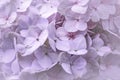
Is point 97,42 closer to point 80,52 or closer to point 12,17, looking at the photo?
point 80,52

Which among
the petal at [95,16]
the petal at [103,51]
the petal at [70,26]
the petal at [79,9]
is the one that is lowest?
the petal at [103,51]

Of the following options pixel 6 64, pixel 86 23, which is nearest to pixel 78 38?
pixel 86 23

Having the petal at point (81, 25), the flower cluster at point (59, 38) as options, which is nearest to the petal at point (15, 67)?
the flower cluster at point (59, 38)

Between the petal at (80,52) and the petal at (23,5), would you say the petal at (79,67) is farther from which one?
the petal at (23,5)

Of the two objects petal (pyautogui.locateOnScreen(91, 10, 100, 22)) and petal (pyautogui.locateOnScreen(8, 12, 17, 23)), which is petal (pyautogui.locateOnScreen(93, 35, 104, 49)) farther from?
petal (pyautogui.locateOnScreen(8, 12, 17, 23))

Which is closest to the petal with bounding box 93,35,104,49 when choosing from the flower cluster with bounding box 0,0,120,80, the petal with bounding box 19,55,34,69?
the flower cluster with bounding box 0,0,120,80

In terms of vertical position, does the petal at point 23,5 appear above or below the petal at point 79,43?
above

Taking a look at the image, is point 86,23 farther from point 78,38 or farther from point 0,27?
point 0,27

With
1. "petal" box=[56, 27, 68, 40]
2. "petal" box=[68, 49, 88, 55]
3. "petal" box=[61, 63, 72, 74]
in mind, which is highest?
"petal" box=[56, 27, 68, 40]
